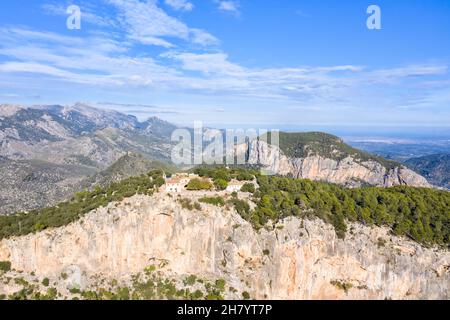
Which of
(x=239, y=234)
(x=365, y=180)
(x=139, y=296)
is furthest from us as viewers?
(x=365, y=180)

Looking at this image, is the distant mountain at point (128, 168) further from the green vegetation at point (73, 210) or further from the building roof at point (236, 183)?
the building roof at point (236, 183)

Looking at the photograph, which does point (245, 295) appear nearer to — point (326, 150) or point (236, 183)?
point (236, 183)

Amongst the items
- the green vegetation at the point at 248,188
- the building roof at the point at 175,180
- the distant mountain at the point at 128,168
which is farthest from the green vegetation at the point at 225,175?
the distant mountain at the point at 128,168

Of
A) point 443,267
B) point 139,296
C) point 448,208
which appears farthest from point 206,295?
point 448,208
